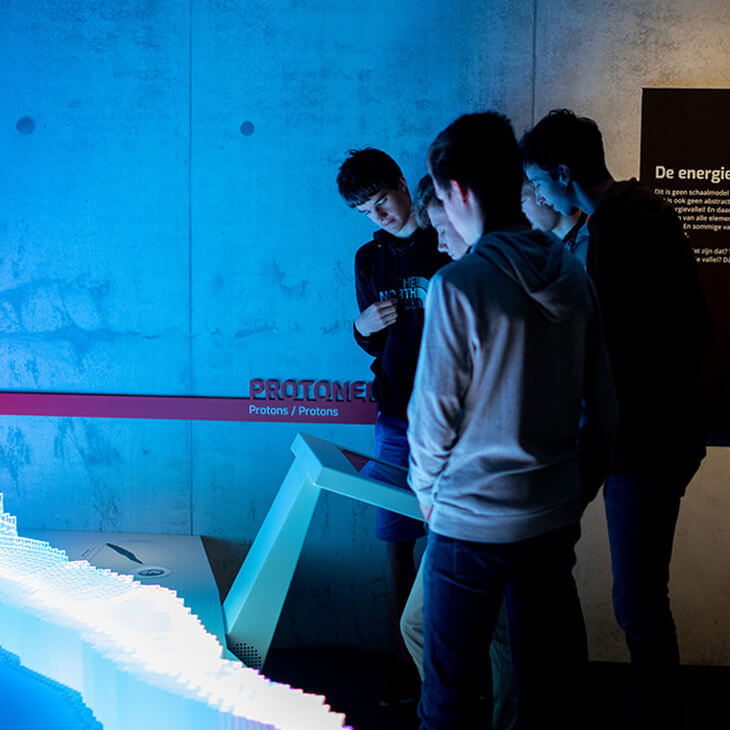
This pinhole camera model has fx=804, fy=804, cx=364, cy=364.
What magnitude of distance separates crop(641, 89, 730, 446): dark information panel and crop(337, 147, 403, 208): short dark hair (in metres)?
1.16

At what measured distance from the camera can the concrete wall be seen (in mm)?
3350

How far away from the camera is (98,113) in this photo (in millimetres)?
3498

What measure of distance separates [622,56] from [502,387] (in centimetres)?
234

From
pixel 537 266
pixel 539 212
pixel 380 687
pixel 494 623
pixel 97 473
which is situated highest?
pixel 539 212

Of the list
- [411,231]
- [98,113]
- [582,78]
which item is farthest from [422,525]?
[98,113]

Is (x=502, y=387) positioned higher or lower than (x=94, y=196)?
lower

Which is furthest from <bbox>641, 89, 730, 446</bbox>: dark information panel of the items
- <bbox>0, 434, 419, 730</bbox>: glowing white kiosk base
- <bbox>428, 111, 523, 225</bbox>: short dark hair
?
<bbox>428, 111, 523, 225</bbox>: short dark hair

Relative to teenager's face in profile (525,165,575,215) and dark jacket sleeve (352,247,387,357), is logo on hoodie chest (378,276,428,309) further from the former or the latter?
teenager's face in profile (525,165,575,215)

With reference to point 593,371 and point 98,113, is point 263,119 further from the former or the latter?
point 593,371

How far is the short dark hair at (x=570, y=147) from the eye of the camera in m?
2.10

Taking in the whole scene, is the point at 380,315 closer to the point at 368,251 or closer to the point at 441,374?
the point at 368,251

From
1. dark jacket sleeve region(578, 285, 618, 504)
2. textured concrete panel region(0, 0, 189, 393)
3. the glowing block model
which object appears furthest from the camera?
textured concrete panel region(0, 0, 189, 393)

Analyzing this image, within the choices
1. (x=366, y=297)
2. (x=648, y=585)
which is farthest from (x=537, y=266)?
(x=366, y=297)

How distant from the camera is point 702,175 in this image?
131 inches
